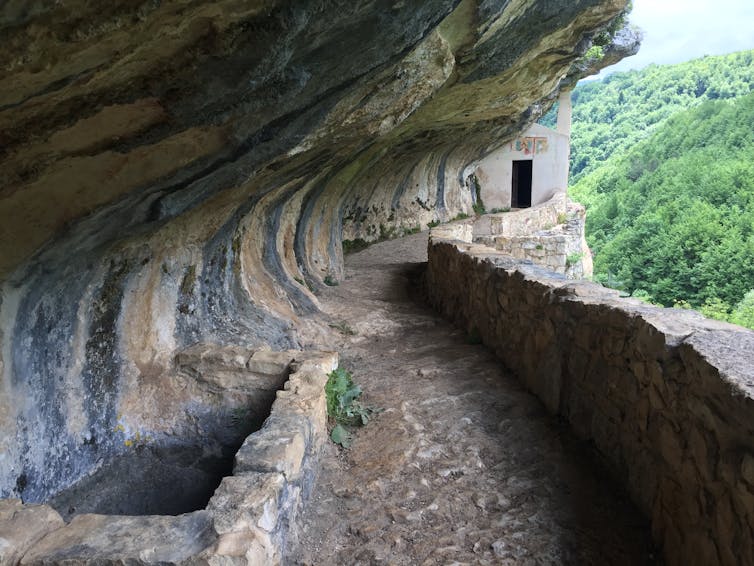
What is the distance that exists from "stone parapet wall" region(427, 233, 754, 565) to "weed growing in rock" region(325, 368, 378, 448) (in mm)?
1290

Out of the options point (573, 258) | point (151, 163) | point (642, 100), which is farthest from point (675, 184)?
point (151, 163)

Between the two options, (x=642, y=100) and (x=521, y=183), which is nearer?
(x=521, y=183)

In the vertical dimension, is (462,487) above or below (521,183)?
below

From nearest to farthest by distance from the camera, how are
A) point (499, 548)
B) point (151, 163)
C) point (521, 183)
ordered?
point (499, 548) → point (151, 163) → point (521, 183)

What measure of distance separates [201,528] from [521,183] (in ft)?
67.4

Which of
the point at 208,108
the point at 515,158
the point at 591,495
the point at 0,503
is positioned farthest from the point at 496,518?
the point at 515,158

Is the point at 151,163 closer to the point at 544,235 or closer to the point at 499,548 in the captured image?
the point at 499,548

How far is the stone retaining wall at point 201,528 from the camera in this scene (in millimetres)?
2098

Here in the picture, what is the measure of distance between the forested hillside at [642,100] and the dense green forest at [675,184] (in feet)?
0.27

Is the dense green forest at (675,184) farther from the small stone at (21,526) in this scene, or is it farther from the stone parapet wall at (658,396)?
the small stone at (21,526)

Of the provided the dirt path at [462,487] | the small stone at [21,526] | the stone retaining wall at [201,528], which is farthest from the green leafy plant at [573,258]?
the small stone at [21,526]

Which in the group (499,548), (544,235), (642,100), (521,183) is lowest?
(499,548)

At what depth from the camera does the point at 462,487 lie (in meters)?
3.14

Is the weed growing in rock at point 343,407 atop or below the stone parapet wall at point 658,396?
below
